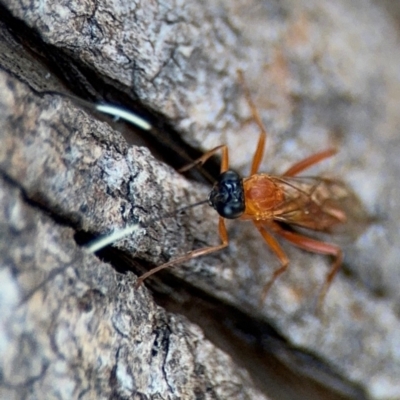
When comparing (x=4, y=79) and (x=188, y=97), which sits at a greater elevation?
(x=188, y=97)

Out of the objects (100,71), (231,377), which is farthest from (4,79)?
(231,377)

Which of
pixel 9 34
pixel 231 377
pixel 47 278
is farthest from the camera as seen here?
pixel 231 377

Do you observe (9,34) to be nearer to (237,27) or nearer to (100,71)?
(100,71)

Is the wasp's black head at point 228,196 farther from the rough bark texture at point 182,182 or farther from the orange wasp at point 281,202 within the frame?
the rough bark texture at point 182,182

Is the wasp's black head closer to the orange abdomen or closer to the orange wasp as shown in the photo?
the orange wasp

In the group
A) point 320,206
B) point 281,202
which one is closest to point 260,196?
point 281,202

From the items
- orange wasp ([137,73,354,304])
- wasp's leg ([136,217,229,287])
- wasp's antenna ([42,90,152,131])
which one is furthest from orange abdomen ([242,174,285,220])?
wasp's antenna ([42,90,152,131])

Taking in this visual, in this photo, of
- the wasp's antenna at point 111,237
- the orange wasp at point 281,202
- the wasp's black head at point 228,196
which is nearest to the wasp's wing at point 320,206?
the orange wasp at point 281,202

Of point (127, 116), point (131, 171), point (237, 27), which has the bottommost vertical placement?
point (131, 171)
